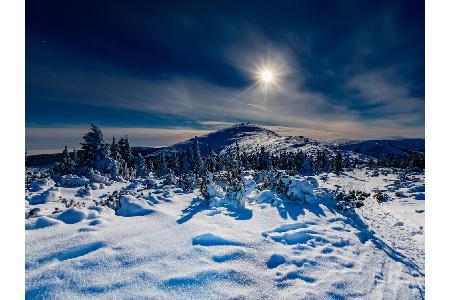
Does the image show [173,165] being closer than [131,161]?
No

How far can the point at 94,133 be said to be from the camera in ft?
89.0

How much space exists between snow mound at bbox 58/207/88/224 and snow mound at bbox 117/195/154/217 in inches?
40.2

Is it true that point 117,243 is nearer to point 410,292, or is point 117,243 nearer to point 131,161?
point 410,292

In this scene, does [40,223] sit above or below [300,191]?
above

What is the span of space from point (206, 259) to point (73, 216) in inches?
147

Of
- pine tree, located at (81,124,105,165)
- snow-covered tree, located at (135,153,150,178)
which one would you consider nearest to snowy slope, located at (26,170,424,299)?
pine tree, located at (81,124,105,165)

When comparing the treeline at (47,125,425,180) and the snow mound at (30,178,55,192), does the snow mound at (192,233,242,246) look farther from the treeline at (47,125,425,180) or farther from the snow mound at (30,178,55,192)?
the snow mound at (30,178,55,192)

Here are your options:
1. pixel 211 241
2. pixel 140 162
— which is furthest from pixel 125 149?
pixel 211 241

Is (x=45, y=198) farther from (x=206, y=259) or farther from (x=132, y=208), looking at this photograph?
(x=206, y=259)

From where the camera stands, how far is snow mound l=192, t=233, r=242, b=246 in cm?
491

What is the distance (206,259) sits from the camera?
13.9 feet
